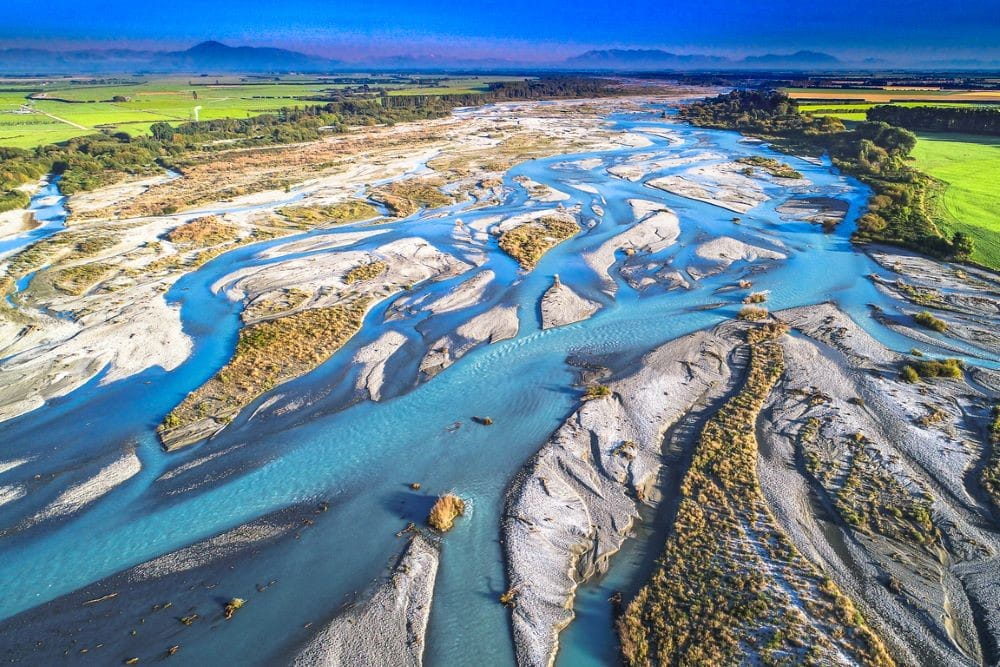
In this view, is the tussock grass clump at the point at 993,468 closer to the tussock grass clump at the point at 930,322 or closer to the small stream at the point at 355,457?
the small stream at the point at 355,457

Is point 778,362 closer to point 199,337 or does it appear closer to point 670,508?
point 670,508

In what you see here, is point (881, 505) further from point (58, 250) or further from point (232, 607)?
point (58, 250)

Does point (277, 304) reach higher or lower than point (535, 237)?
lower

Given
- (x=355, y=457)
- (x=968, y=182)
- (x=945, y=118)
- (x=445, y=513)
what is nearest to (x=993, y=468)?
(x=445, y=513)

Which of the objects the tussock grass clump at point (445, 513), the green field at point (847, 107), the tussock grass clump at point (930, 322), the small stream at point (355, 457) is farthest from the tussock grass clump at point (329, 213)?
the green field at point (847, 107)

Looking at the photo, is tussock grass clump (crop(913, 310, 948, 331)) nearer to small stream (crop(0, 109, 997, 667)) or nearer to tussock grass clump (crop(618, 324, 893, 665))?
small stream (crop(0, 109, 997, 667))

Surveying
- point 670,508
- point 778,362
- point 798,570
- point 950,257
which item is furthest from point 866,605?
point 950,257

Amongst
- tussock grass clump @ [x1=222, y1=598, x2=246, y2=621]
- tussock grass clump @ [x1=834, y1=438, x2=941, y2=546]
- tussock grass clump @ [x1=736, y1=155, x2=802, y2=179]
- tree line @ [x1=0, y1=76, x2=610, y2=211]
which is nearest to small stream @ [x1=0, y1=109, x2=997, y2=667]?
tussock grass clump @ [x1=222, y1=598, x2=246, y2=621]

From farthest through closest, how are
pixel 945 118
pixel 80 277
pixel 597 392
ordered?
pixel 945 118 < pixel 80 277 < pixel 597 392
